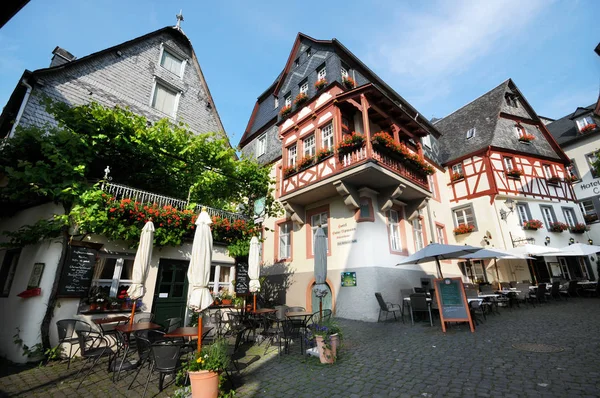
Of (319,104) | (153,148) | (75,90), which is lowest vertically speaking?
(153,148)

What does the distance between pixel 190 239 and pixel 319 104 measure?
8.40 meters

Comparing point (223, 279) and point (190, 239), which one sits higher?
point (190, 239)

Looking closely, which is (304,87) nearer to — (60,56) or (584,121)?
(60,56)

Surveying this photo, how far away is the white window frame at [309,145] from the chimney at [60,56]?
1103 cm

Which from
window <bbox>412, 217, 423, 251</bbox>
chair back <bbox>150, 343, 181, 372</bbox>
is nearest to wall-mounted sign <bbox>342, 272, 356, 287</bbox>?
window <bbox>412, 217, 423, 251</bbox>

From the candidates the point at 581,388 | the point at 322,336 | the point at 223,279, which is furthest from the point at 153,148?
the point at 581,388

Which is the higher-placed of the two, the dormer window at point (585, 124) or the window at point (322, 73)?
the dormer window at point (585, 124)

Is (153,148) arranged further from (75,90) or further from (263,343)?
(263,343)

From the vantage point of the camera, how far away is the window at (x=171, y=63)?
581 inches

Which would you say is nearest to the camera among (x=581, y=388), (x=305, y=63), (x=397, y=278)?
(x=581, y=388)

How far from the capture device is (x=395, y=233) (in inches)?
491

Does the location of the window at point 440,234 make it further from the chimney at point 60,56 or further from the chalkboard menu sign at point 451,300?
the chimney at point 60,56

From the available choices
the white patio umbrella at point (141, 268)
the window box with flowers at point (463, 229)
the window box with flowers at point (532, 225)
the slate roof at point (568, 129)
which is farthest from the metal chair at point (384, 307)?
the slate roof at point (568, 129)

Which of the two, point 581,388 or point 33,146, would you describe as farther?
point 33,146
